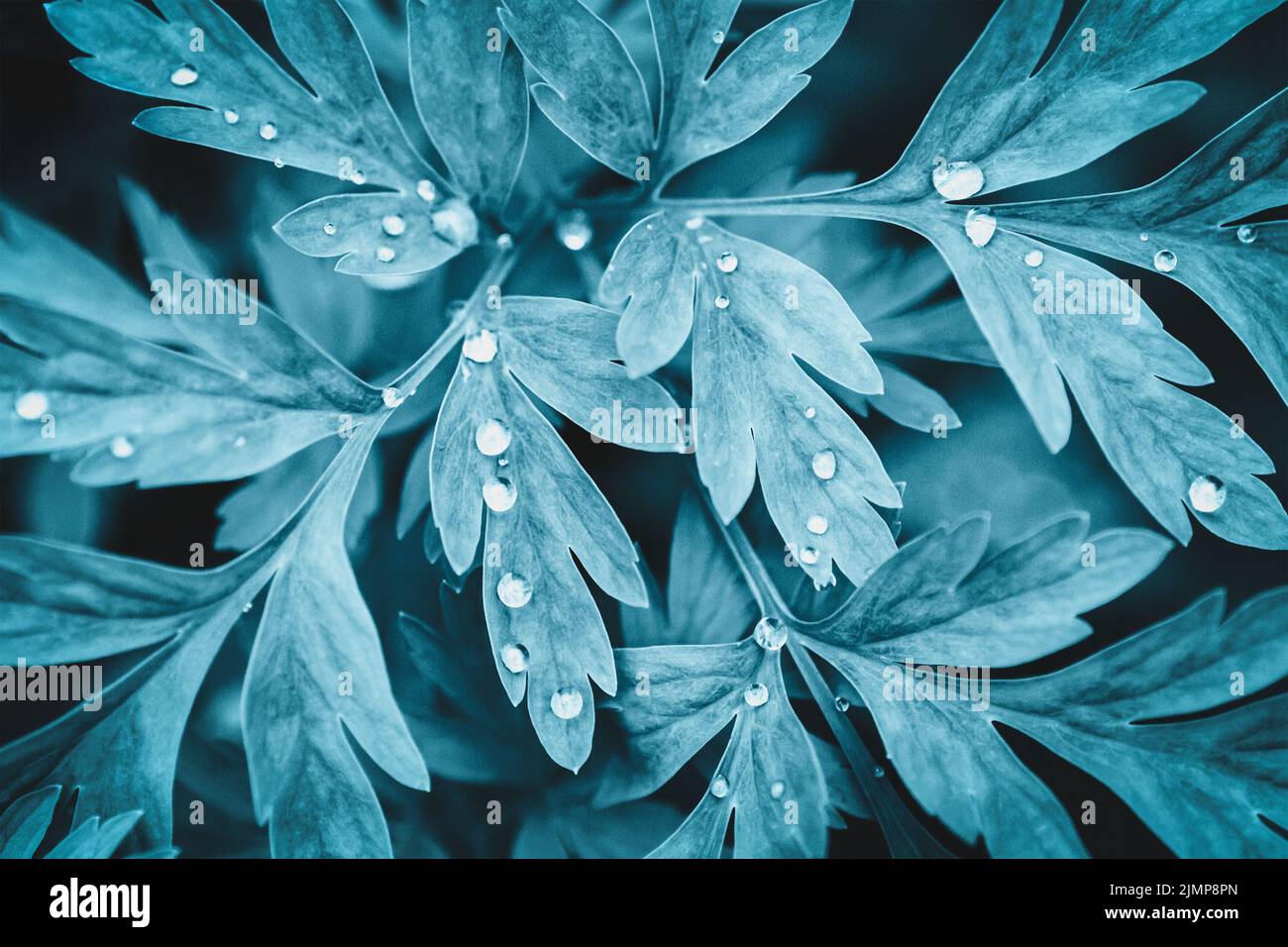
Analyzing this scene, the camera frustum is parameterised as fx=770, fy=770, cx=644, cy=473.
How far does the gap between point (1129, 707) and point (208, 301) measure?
0.68 m

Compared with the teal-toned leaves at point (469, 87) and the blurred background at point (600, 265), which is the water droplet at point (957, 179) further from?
the teal-toned leaves at point (469, 87)

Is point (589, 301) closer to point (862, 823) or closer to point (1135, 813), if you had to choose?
point (862, 823)

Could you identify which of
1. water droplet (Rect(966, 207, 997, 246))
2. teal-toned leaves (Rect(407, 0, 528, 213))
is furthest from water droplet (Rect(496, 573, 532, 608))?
water droplet (Rect(966, 207, 997, 246))

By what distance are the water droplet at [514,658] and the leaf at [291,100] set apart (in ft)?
0.85

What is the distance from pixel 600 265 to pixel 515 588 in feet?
0.74

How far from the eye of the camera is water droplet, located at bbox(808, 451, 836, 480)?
49 centimetres

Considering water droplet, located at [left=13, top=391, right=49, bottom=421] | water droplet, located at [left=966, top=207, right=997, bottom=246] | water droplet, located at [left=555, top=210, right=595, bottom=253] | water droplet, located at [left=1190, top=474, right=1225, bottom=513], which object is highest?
water droplet, located at [left=555, top=210, right=595, bottom=253]

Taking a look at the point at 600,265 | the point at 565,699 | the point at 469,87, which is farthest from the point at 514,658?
the point at 469,87

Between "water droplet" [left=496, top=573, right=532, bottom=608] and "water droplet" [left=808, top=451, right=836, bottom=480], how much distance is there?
20cm

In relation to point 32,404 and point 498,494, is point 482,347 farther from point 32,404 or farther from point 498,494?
point 32,404

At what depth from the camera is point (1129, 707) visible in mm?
529

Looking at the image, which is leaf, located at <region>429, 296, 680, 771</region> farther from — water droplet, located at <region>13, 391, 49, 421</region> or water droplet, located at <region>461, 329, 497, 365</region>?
water droplet, located at <region>13, 391, 49, 421</region>

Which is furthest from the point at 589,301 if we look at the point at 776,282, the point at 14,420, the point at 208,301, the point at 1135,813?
the point at 1135,813
